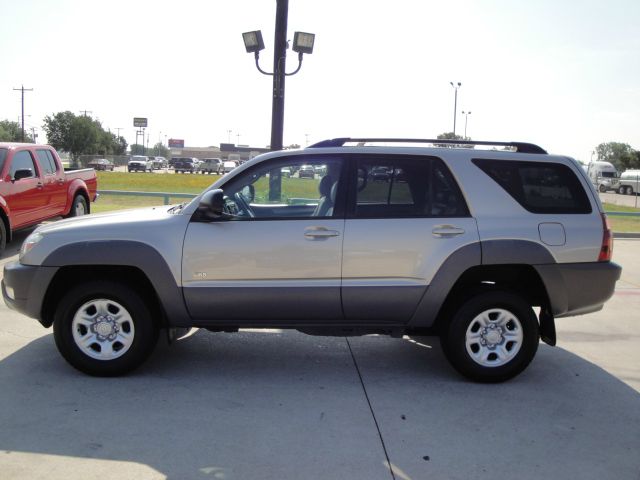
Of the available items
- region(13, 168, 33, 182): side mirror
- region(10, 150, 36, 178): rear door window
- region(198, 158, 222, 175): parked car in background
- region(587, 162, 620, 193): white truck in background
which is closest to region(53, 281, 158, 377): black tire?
region(13, 168, 33, 182): side mirror

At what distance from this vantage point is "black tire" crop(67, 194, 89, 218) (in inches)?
475

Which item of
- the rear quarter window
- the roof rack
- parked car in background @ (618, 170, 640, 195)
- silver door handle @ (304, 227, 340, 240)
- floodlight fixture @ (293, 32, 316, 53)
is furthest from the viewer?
parked car in background @ (618, 170, 640, 195)

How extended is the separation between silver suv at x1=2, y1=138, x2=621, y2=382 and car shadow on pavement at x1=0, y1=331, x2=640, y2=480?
15.2 inches

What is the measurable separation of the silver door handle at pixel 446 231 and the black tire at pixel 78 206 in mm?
9057

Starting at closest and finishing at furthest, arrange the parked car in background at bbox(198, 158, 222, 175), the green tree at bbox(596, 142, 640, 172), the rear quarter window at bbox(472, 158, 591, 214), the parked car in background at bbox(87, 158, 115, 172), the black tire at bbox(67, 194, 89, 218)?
the rear quarter window at bbox(472, 158, 591, 214) < the black tire at bbox(67, 194, 89, 218) < the parked car in background at bbox(87, 158, 115, 172) < the parked car in background at bbox(198, 158, 222, 175) < the green tree at bbox(596, 142, 640, 172)

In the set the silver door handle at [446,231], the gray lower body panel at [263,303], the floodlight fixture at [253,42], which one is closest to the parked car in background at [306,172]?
the gray lower body panel at [263,303]

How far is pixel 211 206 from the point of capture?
4.68 m

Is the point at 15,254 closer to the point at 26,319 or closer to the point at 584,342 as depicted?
the point at 26,319

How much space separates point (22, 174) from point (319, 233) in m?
7.34

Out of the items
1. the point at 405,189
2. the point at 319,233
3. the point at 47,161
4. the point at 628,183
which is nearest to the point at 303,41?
the point at 47,161

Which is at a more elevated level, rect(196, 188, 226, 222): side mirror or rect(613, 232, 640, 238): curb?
rect(196, 188, 226, 222): side mirror

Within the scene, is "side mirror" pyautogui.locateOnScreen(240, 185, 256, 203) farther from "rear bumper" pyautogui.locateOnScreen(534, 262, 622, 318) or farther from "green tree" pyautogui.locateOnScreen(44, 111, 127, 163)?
"green tree" pyautogui.locateOnScreen(44, 111, 127, 163)

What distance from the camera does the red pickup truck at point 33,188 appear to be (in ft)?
32.4

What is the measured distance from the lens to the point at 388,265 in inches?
190
